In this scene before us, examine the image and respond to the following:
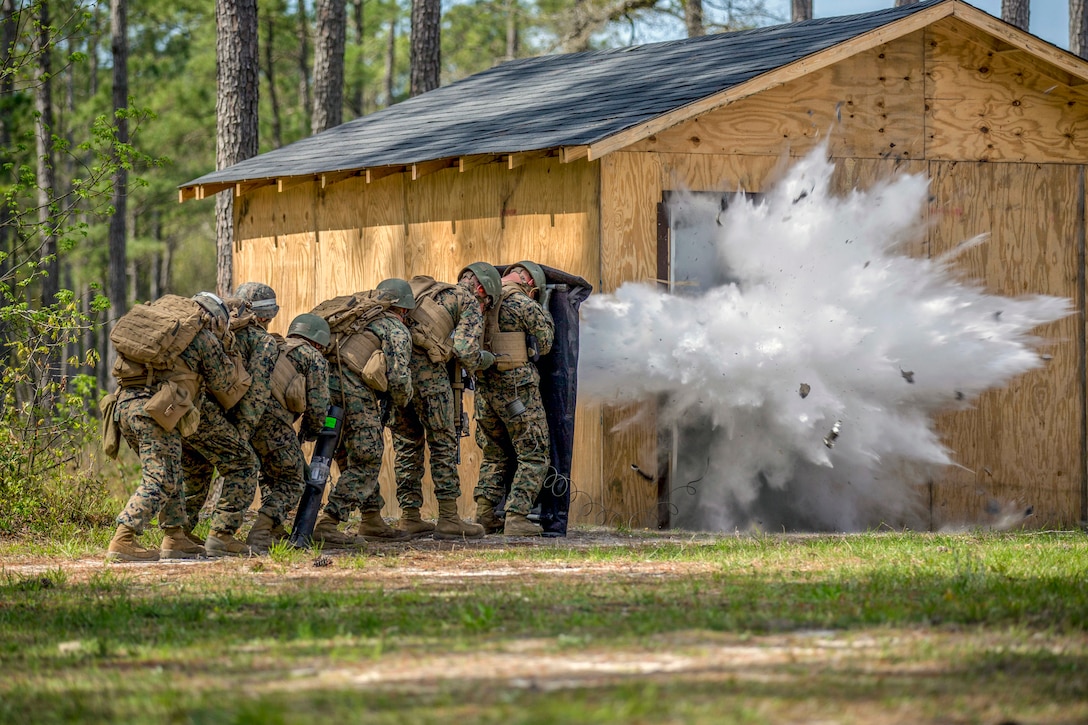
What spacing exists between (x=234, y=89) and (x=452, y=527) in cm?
906

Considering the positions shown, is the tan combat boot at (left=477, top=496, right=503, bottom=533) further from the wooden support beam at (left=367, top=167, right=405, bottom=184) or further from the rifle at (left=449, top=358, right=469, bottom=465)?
the wooden support beam at (left=367, top=167, right=405, bottom=184)

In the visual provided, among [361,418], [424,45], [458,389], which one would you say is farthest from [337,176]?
[424,45]

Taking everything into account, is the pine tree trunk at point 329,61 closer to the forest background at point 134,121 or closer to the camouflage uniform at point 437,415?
the forest background at point 134,121

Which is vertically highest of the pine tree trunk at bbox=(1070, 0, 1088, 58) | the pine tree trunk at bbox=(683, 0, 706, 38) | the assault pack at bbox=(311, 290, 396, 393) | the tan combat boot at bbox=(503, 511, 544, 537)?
the pine tree trunk at bbox=(683, 0, 706, 38)

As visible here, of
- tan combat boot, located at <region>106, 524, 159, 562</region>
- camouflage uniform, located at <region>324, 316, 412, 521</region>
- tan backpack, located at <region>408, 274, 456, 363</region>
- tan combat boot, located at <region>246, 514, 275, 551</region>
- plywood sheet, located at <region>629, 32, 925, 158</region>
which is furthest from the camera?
plywood sheet, located at <region>629, 32, 925, 158</region>

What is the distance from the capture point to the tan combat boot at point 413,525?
10.8 meters

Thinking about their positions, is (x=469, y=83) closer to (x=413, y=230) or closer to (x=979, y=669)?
(x=413, y=230)

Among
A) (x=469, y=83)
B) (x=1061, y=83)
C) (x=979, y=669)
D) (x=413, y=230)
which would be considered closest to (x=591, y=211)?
(x=413, y=230)

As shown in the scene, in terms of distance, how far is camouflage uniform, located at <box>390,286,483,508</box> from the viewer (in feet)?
34.1

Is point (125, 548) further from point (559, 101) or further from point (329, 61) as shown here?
point (329, 61)

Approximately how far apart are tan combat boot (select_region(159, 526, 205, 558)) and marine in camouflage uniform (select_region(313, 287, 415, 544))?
93 centimetres

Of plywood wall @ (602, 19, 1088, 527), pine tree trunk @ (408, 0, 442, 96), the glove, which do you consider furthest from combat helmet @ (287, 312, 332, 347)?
pine tree trunk @ (408, 0, 442, 96)

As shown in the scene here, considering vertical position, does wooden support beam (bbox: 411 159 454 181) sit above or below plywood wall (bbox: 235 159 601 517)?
above

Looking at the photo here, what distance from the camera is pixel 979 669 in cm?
516
